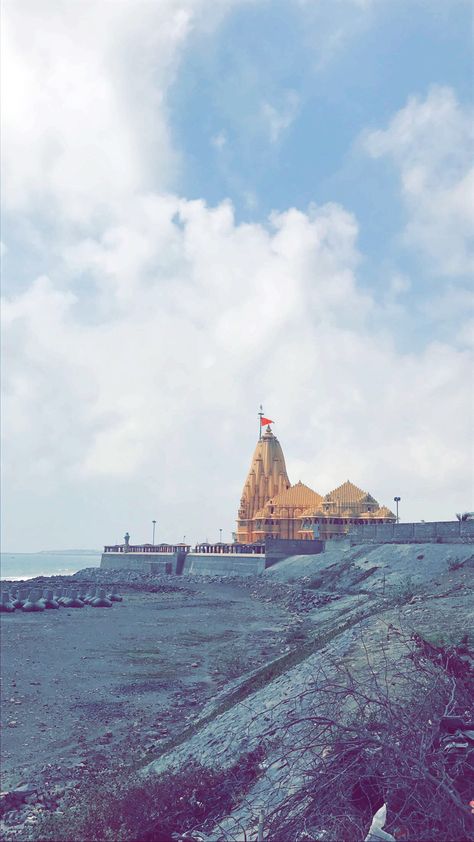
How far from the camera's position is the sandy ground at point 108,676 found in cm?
1292

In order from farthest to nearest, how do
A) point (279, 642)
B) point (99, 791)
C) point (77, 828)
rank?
point (279, 642), point (99, 791), point (77, 828)

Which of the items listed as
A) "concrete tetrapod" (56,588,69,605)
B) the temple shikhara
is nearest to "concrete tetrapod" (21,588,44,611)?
"concrete tetrapod" (56,588,69,605)

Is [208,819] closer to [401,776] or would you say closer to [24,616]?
[401,776]

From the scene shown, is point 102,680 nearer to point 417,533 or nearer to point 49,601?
point 49,601

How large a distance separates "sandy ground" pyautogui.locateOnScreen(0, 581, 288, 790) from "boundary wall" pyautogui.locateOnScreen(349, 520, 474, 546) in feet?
39.8

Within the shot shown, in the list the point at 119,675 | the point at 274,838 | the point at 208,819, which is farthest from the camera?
the point at 119,675

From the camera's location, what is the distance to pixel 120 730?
550 inches

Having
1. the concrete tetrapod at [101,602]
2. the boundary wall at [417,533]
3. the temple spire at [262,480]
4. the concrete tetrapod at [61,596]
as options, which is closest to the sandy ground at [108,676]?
the concrete tetrapod at [101,602]

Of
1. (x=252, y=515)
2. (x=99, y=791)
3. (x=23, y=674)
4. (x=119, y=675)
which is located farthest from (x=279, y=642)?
(x=252, y=515)

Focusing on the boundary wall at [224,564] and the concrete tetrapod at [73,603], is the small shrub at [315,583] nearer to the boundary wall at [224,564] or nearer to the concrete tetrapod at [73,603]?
the boundary wall at [224,564]

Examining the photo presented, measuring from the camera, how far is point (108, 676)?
18.8 metres

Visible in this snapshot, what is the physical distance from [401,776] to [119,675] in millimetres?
15253

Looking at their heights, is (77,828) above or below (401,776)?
below

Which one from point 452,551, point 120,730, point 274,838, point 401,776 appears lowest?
point 120,730
